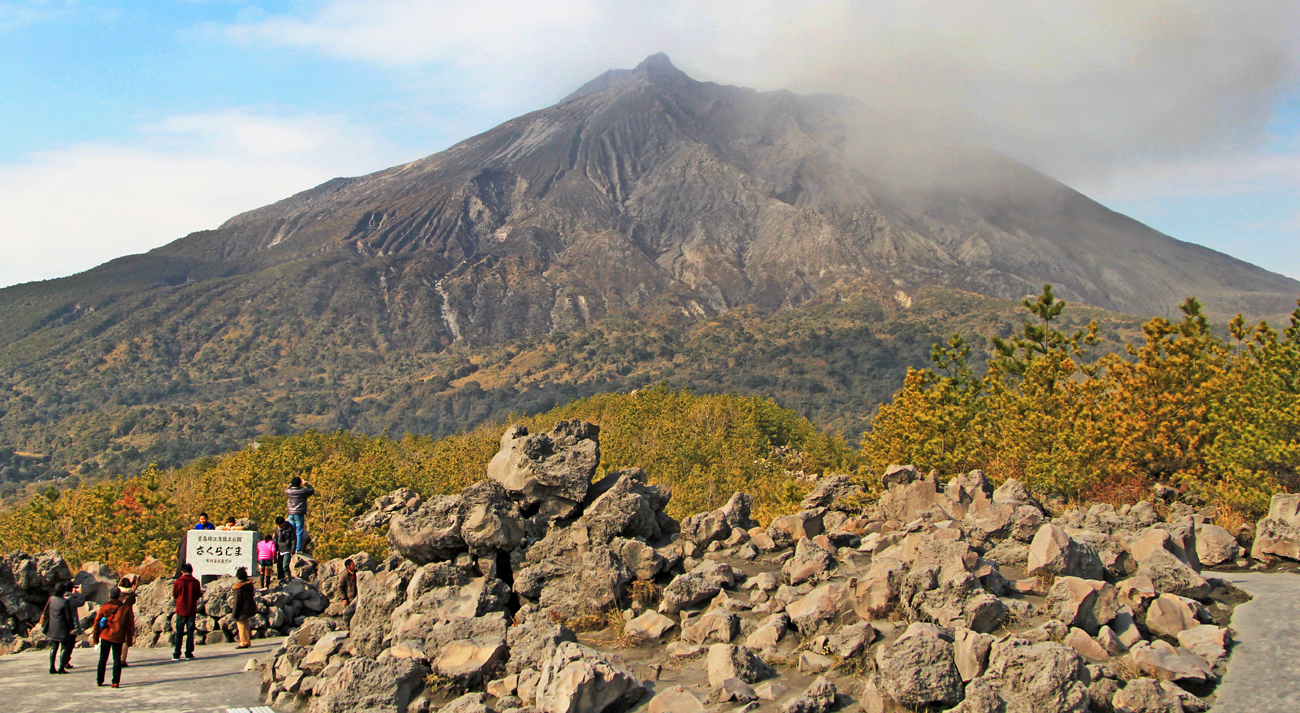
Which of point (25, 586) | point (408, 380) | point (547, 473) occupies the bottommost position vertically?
point (408, 380)

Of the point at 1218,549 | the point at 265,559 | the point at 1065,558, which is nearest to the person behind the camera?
the point at 1065,558

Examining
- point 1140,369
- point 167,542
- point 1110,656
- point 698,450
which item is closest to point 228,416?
point 698,450

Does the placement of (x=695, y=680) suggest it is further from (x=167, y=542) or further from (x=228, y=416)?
(x=228, y=416)

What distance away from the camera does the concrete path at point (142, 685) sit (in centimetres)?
1171

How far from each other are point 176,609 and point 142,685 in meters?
1.66

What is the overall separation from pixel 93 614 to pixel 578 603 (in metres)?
9.56

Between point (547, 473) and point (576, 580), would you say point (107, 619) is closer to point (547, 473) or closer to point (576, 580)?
point (576, 580)

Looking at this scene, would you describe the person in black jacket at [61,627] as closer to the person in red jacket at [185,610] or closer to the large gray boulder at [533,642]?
the person in red jacket at [185,610]

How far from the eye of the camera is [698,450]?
5503 cm

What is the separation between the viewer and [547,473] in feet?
55.8

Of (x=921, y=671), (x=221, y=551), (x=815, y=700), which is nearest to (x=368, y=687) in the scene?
(x=815, y=700)

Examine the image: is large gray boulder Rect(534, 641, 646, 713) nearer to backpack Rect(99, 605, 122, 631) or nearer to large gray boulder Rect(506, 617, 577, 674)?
large gray boulder Rect(506, 617, 577, 674)

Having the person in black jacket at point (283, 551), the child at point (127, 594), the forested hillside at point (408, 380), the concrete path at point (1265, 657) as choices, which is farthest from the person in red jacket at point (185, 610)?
the forested hillside at point (408, 380)

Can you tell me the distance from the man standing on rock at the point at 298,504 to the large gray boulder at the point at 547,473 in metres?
4.06
